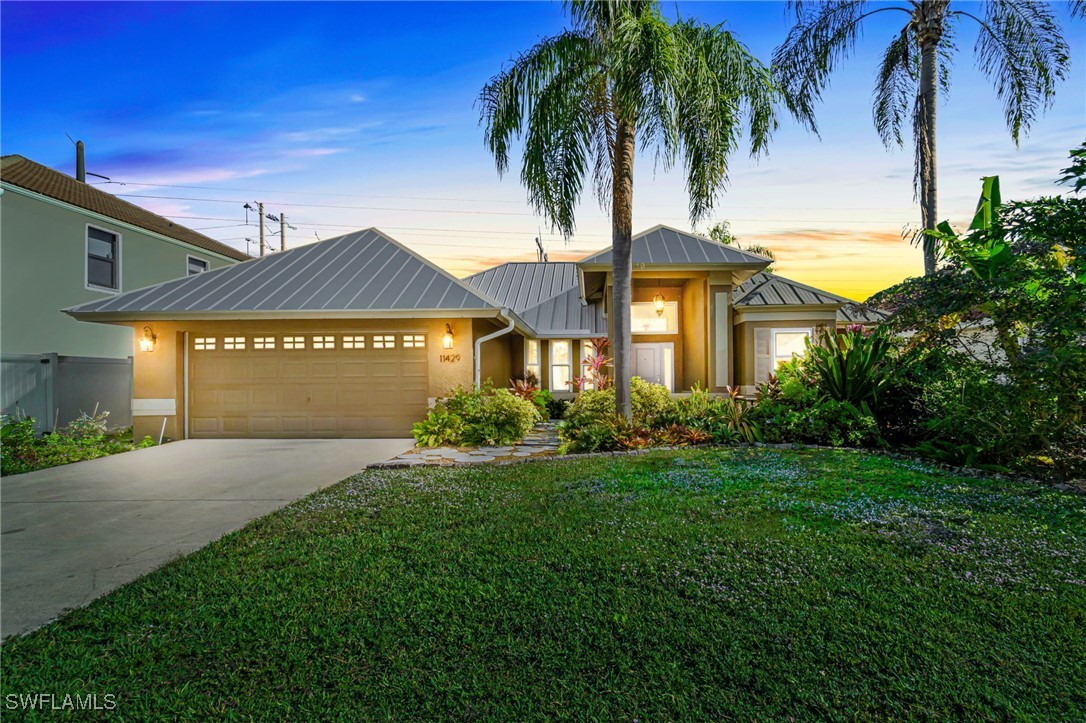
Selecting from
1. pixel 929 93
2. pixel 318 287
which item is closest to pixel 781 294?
pixel 929 93

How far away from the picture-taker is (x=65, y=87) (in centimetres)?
Result: 1048

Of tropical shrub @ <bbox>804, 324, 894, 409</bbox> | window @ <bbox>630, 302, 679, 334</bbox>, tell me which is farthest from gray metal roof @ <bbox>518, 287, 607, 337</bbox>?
tropical shrub @ <bbox>804, 324, 894, 409</bbox>

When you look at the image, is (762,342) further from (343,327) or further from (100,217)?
(100,217)

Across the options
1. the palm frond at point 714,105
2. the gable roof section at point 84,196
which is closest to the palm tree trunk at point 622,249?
the palm frond at point 714,105

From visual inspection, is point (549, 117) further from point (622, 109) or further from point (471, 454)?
point (471, 454)

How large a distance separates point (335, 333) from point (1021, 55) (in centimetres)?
1534

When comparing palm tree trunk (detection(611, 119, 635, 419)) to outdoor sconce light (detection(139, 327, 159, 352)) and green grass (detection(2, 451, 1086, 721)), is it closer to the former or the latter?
green grass (detection(2, 451, 1086, 721))

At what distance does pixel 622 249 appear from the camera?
9484 millimetres

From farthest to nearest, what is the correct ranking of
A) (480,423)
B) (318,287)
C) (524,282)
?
1. (524,282)
2. (318,287)
3. (480,423)

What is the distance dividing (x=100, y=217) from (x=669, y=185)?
1423 cm

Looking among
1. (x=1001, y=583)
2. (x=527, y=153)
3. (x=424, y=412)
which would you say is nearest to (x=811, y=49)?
(x=527, y=153)

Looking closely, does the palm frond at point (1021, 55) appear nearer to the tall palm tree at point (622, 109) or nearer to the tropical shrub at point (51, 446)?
the tall palm tree at point (622, 109)

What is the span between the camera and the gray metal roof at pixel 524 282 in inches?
765

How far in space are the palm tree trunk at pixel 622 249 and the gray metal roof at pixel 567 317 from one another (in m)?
6.38
